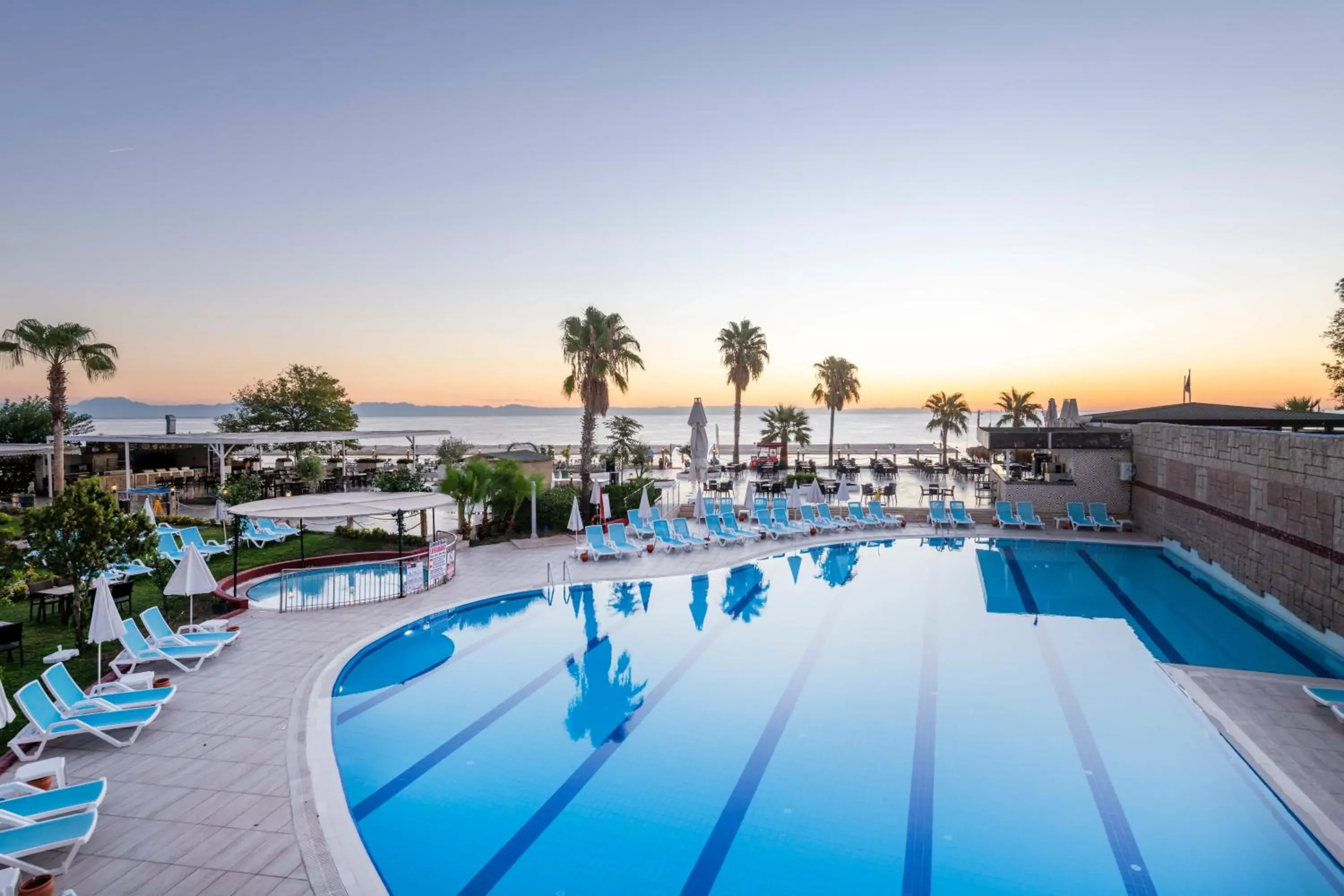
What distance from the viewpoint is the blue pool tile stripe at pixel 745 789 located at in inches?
195

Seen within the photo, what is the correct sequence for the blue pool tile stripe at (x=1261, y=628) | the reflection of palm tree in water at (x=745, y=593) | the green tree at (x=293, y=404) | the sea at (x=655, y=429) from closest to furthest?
the blue pool tile stripe at (x=1261, y=628) → the reflection of palm tree in water at (x=745, y=593) → the green tree at (x=293, y=404) → the sea at (x=655, y=429)

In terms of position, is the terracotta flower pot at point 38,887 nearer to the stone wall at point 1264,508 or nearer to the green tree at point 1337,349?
the stone wall at point 1264,508

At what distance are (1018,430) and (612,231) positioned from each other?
15.7 meters

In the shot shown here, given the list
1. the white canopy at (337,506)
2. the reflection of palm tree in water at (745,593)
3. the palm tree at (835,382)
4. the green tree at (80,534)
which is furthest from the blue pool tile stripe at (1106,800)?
the palm tree at (835,382)

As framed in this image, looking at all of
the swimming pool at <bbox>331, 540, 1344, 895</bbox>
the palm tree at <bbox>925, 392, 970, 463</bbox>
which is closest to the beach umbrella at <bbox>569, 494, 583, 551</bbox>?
the swimming pool at <bbox>331, 540, 1344, 895</bbox>

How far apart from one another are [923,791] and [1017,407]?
37.1 metres

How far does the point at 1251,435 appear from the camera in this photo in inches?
487

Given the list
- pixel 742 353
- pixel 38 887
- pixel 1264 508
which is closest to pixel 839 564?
pixel 1264 508

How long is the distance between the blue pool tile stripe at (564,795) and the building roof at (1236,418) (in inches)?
711

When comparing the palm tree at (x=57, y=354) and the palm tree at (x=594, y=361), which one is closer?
the palm tree at (x=57, y=354)

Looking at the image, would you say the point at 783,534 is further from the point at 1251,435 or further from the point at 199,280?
the point at 199,280

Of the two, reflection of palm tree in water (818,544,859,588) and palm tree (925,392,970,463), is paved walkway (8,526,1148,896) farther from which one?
A: palm tree (925,392,970,463)

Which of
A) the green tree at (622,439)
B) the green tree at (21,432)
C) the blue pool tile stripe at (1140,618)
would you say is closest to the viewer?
the blue pool tile stripe at (1140,618)

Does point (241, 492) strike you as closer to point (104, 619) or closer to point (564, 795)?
point (104, 619)
